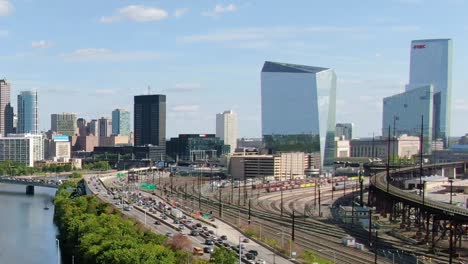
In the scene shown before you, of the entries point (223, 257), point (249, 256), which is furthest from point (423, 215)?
point (223, 257)

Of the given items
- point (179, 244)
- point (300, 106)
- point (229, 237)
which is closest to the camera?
point (179, 244)

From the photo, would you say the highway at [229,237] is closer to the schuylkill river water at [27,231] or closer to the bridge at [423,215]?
the schuylkill river water at [27,231]

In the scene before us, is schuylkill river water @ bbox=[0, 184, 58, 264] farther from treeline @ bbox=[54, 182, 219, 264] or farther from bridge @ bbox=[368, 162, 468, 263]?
bridge @ bbox=[368, 162, 468, 263]

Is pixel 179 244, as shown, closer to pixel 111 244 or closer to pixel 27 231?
pixel 111 244

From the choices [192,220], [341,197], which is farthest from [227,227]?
[341,197]

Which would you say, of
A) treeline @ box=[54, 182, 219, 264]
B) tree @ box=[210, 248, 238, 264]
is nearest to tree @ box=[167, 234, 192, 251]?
treeline @ box=[54, 182, 219, 264]

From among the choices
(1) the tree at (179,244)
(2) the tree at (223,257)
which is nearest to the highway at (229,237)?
(1) the tree at (179,244)
